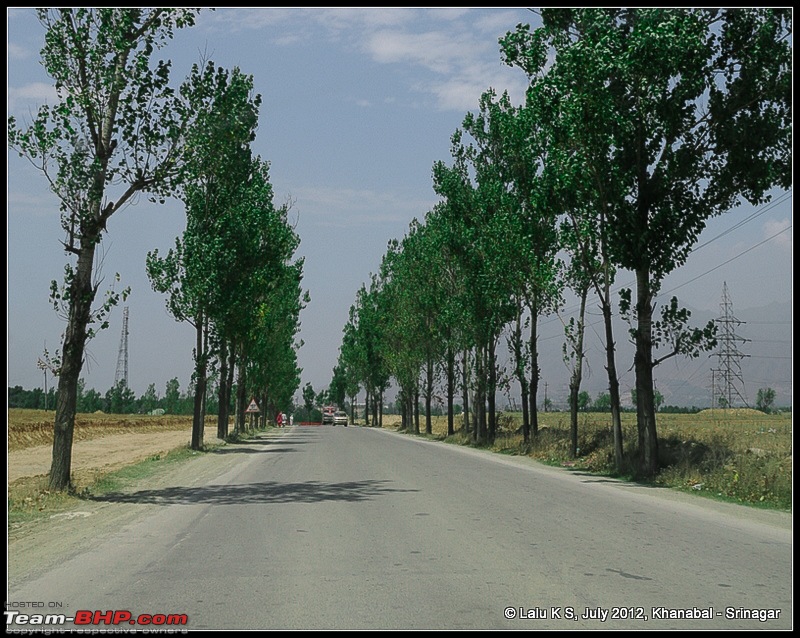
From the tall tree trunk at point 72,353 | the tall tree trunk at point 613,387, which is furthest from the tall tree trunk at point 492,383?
the tall tree trunk at point 72,353

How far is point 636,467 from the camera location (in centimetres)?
2161

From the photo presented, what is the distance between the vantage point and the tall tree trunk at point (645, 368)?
20922 mm

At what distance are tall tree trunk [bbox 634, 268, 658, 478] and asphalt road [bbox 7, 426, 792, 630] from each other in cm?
500

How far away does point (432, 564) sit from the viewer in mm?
8680

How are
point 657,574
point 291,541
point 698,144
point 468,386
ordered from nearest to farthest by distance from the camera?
1. point 657,574
2. point 291,541
3. point 698,144
4. point 468,386

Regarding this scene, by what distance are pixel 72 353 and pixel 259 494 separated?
4667 mm

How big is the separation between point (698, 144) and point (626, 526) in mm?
11974

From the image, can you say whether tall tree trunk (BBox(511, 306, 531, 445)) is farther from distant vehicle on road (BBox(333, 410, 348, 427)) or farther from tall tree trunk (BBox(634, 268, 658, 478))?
distant vehicle on road (BBox(333, 410, 348, 427))

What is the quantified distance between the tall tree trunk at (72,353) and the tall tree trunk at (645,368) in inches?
508

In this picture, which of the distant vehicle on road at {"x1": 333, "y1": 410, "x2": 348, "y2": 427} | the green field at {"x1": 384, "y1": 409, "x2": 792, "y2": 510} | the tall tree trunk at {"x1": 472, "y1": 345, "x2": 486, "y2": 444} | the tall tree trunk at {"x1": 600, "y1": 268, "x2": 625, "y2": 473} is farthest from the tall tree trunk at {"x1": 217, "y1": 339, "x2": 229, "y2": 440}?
the distant vehicle on road at {"x1": 333, "y1": 410, "x2": 348, "y2": 427}

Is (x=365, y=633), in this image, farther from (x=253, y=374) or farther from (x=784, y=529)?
(x=253, y=374)

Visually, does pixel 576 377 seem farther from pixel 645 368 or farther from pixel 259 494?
pixel 259 494

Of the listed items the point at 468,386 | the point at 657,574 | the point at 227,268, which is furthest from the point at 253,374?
the point at 657,574

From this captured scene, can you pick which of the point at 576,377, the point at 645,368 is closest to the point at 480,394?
the point at 576,377
